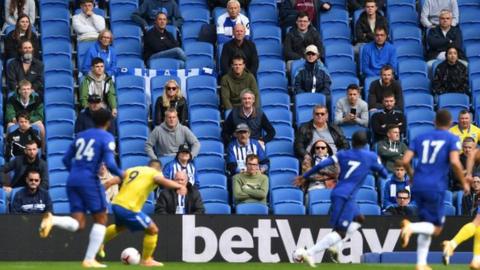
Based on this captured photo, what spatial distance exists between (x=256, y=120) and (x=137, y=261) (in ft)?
17.4

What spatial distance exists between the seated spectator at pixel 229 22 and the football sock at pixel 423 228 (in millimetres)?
9504

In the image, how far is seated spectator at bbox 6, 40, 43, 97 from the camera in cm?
2495

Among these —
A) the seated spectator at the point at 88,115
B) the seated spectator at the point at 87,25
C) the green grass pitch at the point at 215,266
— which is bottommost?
the green grass pitch at the point at 215,266

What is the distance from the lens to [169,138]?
78.6ft

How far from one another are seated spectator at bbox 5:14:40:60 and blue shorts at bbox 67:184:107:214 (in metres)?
7.66

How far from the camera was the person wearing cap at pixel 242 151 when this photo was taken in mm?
23938

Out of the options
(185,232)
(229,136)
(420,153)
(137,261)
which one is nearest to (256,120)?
(229,136)

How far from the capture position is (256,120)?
965 inches

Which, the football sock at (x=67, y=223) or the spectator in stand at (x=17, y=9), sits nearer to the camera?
the football sock at (x=67, y=223)

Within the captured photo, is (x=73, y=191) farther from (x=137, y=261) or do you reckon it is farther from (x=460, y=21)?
(x=460, y=21)

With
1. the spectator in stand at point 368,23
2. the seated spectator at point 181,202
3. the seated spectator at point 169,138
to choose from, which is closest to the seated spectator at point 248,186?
the seated spectator at point 181,202

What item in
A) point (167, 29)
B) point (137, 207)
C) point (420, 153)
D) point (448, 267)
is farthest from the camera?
point (167, 29)

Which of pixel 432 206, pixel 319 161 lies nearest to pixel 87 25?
pixel 319 161

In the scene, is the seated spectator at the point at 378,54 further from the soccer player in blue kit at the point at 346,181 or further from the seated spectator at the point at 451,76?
the soccer player in blue kit at the point at 346,181
